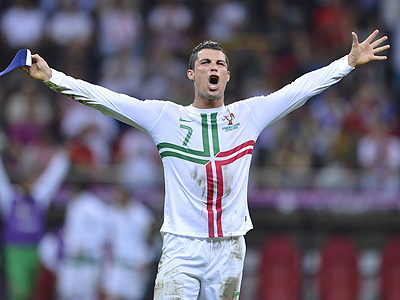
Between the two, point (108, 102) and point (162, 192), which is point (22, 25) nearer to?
point (162, 192)

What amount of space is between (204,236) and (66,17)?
9.67 metres

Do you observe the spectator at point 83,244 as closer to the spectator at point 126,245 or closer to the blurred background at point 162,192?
the blurred background at point 162,192

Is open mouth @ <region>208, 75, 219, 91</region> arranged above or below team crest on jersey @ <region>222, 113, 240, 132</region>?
above

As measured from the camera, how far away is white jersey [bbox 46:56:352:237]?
5512mm

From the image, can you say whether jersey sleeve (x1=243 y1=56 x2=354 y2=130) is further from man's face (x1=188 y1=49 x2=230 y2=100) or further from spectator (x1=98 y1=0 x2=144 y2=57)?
spectator (x1=98 y1=0 x2=144 y2=57)

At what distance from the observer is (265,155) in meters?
12.0

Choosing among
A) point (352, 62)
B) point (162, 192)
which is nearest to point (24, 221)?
point (162, 192)

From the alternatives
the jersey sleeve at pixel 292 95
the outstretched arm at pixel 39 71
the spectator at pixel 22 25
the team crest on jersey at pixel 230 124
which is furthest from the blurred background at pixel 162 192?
the outstretched arm at pixel 39 71

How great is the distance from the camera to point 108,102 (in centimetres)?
556

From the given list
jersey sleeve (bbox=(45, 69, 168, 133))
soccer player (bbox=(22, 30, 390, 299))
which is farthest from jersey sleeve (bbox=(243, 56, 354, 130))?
jersey sleeve (bbox=(45, 69, 168, 133))

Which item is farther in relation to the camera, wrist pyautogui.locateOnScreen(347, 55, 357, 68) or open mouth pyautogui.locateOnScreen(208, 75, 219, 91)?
wrist pyautogui.locateOnScreen(347, 55, 357, 68)

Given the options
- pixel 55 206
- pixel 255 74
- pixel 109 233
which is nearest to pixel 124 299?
pixel 109 233

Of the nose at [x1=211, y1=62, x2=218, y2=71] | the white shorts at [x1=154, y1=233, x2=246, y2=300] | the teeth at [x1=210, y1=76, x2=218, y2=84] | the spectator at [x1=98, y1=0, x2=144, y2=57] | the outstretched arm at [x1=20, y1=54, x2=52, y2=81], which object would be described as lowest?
the white shorts at [x1=154, y1=233, x2=246, y2=300]

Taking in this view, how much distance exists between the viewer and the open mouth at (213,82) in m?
5.68
